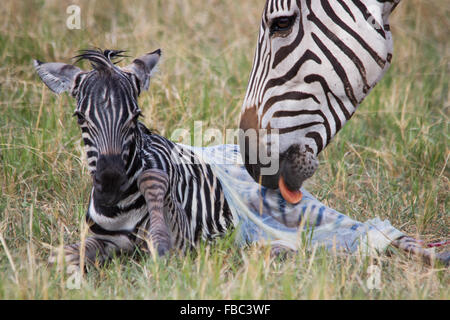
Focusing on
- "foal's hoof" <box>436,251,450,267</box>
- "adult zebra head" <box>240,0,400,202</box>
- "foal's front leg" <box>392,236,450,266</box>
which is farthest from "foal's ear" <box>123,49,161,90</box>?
"foal's hoof" <box>436,251,450,267</box>

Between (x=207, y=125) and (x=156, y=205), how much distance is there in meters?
2.53

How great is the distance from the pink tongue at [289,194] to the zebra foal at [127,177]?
17.8 inches

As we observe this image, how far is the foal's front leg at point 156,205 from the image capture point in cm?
349

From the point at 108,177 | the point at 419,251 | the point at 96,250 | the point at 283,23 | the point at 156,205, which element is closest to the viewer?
the point at 108,177

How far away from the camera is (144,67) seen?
3.92m

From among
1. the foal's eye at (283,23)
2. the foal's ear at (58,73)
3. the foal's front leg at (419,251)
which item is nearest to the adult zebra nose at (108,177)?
the foal's ear at (58,73)

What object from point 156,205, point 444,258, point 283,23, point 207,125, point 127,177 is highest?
point 283,23

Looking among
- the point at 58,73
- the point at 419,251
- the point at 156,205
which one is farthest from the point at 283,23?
the point at 419,251

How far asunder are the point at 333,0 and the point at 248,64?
3634mm

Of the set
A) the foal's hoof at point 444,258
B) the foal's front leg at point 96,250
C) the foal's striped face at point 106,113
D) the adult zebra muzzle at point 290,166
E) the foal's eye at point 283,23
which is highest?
the foal's eye at point 283,23

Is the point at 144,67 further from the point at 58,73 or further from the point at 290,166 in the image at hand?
the point at 290,166

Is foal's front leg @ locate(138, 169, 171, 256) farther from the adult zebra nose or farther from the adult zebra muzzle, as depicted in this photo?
the adult zebra muzzle

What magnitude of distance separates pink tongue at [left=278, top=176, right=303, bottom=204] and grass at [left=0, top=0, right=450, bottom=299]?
345mm

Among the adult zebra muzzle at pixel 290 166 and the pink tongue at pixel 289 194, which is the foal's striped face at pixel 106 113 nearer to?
the adult zebra muzzle at pixel 290 166
